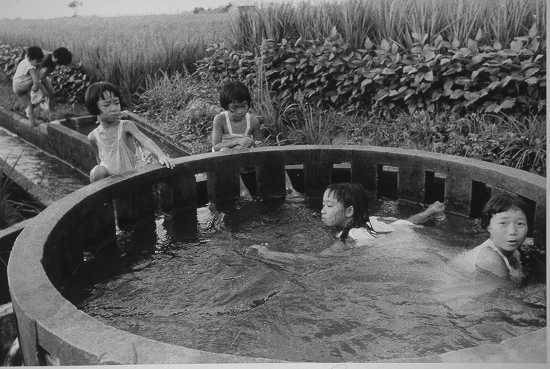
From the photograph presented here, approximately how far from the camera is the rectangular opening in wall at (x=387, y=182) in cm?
381

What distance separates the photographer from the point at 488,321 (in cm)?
242


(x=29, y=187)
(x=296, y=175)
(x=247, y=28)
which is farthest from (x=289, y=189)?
(x=247, y=28)

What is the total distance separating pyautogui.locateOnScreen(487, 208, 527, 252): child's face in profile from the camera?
2582 mm

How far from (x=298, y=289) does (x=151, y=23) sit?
122 inches

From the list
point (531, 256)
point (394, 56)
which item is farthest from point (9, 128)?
point (531, 256)

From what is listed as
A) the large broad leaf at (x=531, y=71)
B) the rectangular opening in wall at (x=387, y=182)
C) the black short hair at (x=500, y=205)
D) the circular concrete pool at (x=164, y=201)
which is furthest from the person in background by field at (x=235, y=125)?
the large broad leaf at (x=531, y=71)

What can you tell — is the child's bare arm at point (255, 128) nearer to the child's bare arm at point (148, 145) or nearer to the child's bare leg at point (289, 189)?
the child's bare leg at point (289, 189)

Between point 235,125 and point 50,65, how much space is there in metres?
3.64

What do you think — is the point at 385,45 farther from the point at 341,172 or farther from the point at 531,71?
the point at 341,172

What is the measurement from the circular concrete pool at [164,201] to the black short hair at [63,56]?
3415 millimetres

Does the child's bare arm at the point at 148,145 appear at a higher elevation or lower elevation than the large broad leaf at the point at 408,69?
lower

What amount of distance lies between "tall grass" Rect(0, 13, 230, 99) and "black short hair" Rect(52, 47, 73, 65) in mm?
85

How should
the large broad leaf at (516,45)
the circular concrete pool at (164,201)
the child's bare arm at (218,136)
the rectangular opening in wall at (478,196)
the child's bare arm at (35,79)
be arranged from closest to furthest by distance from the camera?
the circular concrete pool at (164,201)
the rectangular opening in wall at (478,196)
the large broad leaf at (516,45)
the child's bare arm at (218,136)
the child's bare arm at (35,79)

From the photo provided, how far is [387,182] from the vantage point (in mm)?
3822
